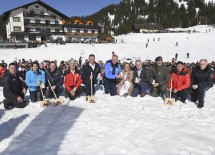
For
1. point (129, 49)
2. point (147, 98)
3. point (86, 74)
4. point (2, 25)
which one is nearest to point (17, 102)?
point (86, 74)

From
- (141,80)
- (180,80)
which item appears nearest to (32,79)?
(141,80)

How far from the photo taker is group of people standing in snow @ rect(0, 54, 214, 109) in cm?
895

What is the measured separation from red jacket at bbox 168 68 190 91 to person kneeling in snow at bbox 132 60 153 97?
1.09 m

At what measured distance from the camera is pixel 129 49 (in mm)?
51094

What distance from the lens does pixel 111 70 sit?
11016 millimetres

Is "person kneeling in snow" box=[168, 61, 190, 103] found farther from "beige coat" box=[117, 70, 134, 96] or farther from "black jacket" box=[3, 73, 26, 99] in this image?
"black jacket" box=[3, 73, 26, 99]

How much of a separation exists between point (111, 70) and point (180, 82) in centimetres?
315

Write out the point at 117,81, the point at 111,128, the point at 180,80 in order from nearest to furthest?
the point at 111,128, the point at 180,80, the point at 117,81

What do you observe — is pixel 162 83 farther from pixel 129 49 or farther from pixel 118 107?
pixel 129 49

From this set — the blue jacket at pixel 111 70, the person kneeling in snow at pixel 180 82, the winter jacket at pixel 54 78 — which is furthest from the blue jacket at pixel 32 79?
the person kneeling in snow at pixel 180 82

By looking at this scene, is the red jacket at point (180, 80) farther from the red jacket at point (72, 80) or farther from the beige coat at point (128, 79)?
the red jacket at point (72, 80)

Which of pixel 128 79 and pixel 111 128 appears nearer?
pixel 111 128

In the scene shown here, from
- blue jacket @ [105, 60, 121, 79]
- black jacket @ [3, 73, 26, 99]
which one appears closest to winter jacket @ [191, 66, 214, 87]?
blue jacket @ [105, 60, 121, 79]

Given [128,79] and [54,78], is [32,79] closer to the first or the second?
[54,78]
